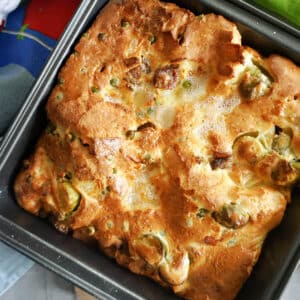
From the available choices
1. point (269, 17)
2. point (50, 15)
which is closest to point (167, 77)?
point (269, 17)

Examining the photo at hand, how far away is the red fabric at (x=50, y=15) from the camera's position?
1.87 m

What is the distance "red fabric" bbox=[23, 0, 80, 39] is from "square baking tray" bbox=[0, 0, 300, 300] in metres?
0.35

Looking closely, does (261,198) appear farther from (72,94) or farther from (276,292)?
(72,94)

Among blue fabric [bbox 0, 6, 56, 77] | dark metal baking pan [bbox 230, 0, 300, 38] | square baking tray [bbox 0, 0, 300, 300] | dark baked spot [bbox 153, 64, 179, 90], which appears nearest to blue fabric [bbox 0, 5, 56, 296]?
blue fabric [bbox 0, 6, 56, 77]

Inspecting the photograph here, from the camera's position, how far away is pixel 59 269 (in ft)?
4.80

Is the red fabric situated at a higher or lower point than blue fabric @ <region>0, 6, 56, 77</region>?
higher

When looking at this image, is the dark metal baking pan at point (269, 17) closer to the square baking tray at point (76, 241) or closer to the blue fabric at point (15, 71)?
the square baking tray at point (76, 241)

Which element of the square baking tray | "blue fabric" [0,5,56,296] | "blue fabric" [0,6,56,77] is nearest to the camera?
the square baking tray

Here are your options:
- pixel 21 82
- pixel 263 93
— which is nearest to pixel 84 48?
pixel 21 82

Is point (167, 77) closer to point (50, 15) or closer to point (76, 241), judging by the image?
point (76, 241)

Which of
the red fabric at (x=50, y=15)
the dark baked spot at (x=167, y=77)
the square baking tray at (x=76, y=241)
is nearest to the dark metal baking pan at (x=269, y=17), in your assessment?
the square baking tray at (x=76, y=241)

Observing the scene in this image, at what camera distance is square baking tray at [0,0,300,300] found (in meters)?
1.46

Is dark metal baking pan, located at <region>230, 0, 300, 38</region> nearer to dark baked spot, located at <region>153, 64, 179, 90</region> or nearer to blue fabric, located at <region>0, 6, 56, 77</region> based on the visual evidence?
dark baked spot, located at <region>153, 64, 179, 90</region>

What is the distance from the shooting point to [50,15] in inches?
74.4
